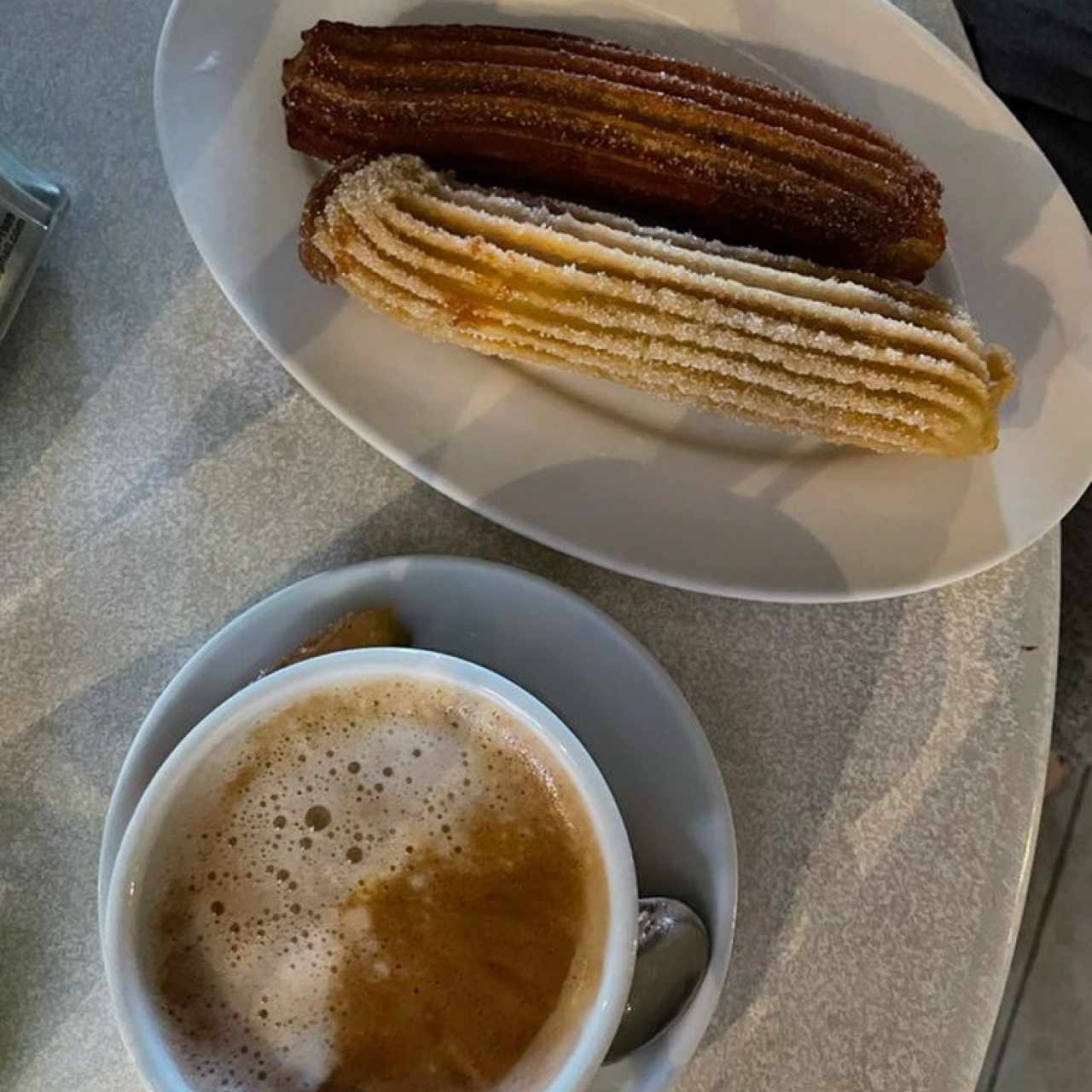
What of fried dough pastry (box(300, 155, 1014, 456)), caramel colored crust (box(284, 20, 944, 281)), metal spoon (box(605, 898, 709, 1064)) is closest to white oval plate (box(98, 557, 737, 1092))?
metal spoon (box(605, 898, 709, 1064))

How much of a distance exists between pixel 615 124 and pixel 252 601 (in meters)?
0.35

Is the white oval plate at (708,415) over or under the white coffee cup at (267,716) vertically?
over

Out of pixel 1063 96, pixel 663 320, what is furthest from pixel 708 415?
pixel 1063 96

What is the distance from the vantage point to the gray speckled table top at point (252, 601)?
697 millimetres

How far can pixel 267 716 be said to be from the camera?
577 millimetres

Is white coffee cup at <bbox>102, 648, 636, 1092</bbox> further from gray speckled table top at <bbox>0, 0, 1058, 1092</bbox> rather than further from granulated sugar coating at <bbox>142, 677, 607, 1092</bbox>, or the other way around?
gray speckled table top at <bbox>0, 0, 1058, 1092</bbox>

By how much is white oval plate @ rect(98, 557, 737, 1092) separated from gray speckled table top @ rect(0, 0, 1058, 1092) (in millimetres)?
62

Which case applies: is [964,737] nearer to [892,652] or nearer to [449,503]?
[892,652]

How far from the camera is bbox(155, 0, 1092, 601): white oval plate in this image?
684 mm

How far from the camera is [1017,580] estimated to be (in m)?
0.72

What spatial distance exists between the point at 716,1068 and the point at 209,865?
32 cm

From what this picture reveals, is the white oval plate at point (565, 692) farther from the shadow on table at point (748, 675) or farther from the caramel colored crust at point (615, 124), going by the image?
the caramel colored crust at point (615, 124)

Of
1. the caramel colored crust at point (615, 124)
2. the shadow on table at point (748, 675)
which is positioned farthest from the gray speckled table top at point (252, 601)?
the caramel colored crust at point (615, 124)

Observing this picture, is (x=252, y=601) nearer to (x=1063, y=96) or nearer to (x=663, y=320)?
(x=663, y=320)
